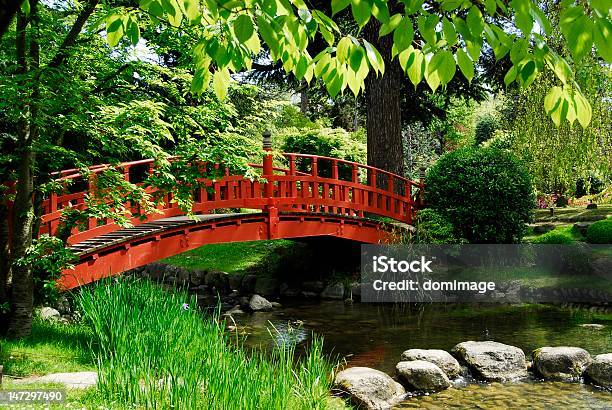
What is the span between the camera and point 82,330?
6.88 m

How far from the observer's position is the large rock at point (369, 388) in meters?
5.87

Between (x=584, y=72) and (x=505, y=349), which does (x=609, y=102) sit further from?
(x=505, y=349)

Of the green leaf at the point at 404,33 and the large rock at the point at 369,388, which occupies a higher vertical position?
the green leaf at the point at 404,33

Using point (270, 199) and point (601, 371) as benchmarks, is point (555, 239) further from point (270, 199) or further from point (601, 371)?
point (601, 371)

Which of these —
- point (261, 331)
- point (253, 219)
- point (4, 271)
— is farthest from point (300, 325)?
point (4, 271)

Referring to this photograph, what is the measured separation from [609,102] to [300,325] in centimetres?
783

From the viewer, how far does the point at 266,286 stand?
12852 mm

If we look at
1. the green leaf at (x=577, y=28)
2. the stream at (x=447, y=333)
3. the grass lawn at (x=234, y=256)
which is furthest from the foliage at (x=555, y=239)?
the green leaf at (x=577, y=28)

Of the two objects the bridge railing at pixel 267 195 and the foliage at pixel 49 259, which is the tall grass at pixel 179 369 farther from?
the bridge railing at pixel 267 195

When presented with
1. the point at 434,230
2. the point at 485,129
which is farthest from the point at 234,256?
the point at 485,129

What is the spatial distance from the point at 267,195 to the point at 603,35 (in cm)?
929

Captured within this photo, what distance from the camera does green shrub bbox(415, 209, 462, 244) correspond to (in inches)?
466

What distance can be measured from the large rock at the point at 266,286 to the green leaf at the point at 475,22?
1106cm

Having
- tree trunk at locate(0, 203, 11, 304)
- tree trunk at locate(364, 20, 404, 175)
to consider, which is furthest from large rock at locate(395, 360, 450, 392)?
tree trunk at locate(364, 20, 404, 175)
